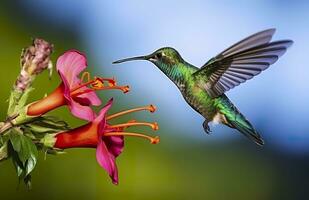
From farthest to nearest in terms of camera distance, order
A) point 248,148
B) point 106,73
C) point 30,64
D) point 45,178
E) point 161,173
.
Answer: point 248,148
point 106,73
point 161,173
point 45,178
point 30,64

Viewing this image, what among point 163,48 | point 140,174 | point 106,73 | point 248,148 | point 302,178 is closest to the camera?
point 163,48

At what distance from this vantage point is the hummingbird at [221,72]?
329 centimetres

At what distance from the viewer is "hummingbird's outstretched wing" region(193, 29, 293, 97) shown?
324 cm

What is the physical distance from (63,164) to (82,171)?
1.01 feet

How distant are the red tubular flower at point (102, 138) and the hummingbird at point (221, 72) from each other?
486 millimetres

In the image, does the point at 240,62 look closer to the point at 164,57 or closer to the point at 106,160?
the point at 164,57

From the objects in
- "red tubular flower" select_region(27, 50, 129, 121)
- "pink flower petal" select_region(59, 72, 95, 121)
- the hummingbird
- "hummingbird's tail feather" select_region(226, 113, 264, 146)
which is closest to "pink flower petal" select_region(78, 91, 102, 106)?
"red tubular flower" select_region(27, 50, 129, 121)

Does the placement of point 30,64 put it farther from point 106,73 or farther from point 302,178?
point 302,178

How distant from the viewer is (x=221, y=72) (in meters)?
3.67

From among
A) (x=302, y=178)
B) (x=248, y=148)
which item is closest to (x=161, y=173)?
(x=248, y=148)

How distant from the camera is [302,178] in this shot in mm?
21453

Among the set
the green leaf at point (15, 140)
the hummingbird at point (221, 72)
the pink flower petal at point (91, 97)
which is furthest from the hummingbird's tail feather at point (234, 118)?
the green leaf at point (15, 140)

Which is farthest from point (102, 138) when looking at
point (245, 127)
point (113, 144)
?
point (245, 127)

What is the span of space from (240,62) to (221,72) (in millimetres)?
172
